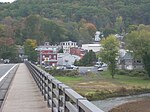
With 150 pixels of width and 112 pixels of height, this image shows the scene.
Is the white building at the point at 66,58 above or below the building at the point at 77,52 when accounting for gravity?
below

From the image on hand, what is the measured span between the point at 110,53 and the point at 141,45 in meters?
8.61

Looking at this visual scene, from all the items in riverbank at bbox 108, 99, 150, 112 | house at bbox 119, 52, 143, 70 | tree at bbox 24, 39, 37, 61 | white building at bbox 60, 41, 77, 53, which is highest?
white building at bbox 60, 41, 77, 53

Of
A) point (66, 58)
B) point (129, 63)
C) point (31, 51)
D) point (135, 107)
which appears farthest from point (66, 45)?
point (135, 107)

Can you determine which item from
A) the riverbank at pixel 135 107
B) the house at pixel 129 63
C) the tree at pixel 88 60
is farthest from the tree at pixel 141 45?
the riverbank at pixel 135 107

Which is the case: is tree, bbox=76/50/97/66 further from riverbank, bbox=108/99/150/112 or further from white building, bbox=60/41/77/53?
riverbank, bbox=108/99/150/112

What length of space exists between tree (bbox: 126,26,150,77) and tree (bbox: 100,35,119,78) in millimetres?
4301

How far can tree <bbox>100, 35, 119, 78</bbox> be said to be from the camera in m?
93.6

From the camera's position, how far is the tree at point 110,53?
93619 millimetres

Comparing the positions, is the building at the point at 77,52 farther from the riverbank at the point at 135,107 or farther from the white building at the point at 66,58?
the riverbank at the point at 135,107

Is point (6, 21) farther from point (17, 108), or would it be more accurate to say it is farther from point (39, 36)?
point (17, 108)

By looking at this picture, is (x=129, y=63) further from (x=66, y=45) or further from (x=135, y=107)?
(x=135, y=107)

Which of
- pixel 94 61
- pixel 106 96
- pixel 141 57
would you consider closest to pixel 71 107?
pixel 106 96

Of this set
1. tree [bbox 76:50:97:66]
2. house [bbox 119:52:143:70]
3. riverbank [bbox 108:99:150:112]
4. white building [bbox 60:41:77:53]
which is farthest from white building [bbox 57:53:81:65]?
riverbank [bbox 108:99:150:112]

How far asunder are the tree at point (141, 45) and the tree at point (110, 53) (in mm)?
4301
